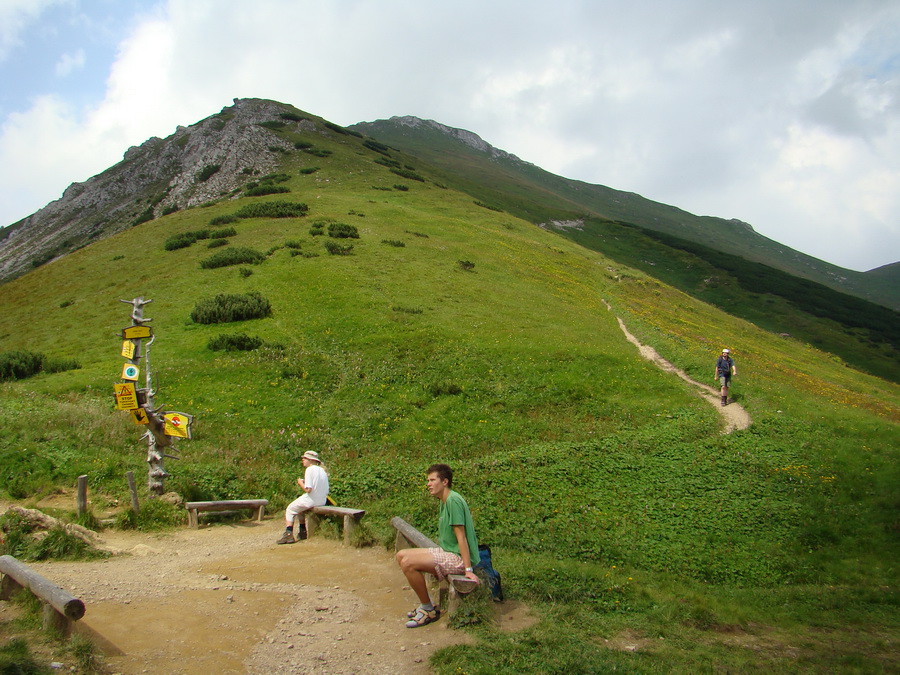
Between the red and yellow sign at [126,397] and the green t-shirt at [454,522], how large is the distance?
432 inches

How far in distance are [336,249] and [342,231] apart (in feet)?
16.9

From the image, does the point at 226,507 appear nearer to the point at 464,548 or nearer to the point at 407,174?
the point at 464,548

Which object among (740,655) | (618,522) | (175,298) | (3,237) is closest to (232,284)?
(175,298)

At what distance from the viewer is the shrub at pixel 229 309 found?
31.6 metres

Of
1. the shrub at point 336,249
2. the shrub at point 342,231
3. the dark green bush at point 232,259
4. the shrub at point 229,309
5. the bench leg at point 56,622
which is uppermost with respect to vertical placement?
the shrub at point 342,231

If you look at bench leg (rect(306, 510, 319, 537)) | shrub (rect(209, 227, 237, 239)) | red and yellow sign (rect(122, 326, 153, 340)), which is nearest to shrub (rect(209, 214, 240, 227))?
shrub (rect(209, 227, 237, 239))

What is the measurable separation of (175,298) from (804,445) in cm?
3522

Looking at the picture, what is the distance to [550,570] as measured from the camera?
37.0ft

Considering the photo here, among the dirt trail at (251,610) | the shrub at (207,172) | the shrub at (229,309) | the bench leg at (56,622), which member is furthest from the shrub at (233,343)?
the shrub at (207,172)

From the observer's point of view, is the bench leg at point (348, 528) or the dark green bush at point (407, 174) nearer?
the bench leg at point (348, 528)

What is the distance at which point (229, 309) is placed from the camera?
105 ft

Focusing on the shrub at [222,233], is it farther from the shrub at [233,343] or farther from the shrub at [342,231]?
the shrub at [233,343]

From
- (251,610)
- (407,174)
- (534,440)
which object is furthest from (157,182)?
(251,610)

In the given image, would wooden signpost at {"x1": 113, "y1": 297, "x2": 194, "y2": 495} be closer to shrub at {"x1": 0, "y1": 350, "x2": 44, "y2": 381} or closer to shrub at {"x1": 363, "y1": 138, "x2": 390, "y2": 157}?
shrub at {"x1": 0, "y1": 350, "x2": 44, "y2": 381}
